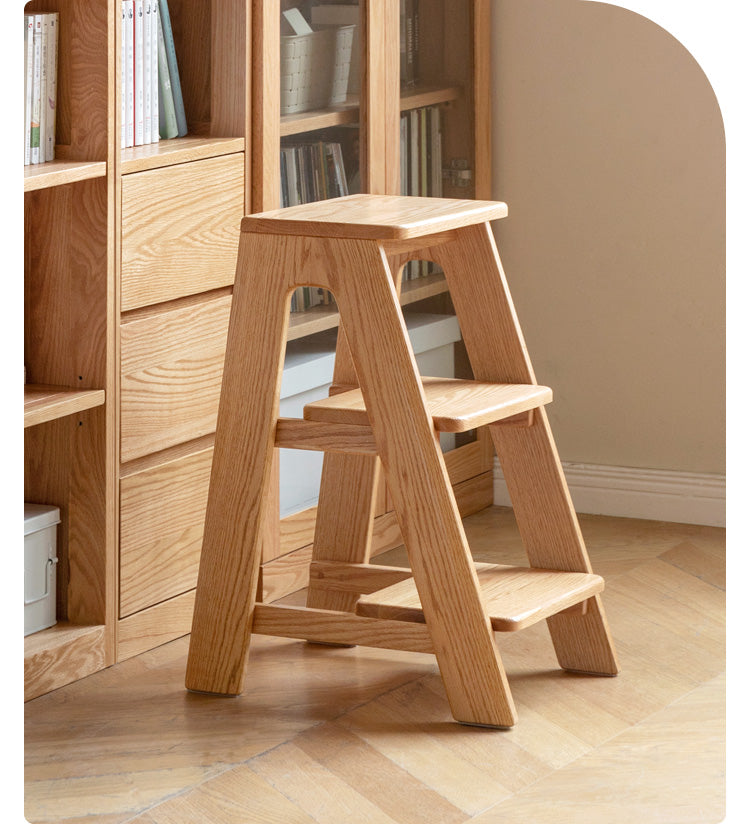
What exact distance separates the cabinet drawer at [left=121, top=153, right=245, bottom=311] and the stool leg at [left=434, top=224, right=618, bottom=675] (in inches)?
16.5

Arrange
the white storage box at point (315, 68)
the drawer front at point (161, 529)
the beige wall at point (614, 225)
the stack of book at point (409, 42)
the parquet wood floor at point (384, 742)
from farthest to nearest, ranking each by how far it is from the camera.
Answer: the beige wall at point (614, 225) < the stack of book at point (409, 42) < the white storage box at point (315, 68) < the drawer front at point (161, 529) < the parquet wood floor at point (384, 742)

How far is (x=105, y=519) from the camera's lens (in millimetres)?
2260

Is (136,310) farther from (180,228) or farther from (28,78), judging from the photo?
(28,78)

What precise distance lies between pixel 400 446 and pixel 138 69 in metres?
0.77

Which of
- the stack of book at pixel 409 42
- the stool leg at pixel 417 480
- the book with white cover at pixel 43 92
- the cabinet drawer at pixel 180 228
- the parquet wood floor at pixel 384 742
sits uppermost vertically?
the stack of book at pixel 409 42

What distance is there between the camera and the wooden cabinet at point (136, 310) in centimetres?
219

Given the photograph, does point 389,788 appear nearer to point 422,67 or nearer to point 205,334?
point 205,334

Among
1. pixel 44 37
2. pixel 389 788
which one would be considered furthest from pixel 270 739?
pixel 44 37

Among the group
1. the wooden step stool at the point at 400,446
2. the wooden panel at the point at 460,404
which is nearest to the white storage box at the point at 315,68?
the wooden step stool at the point at 400,446

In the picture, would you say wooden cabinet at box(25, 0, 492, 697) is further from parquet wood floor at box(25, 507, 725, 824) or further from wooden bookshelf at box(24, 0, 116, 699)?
parquet wood floor at box(25, 507, 725, 824)

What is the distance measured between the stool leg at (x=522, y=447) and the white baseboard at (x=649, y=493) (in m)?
0.95

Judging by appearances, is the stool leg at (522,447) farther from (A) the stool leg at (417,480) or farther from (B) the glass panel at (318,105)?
(B) the glass panel at (318,105)

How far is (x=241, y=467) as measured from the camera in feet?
6.97

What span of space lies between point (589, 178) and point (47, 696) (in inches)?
63.9
